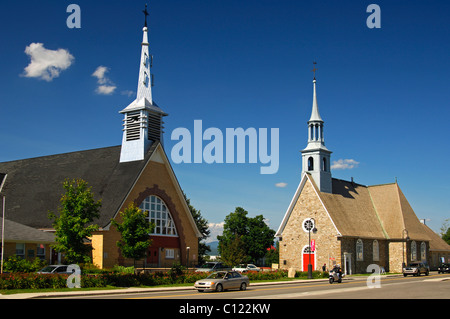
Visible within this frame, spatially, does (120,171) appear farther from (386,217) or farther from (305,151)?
(386,217)

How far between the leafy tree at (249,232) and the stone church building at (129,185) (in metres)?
34.0

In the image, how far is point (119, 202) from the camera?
150 ft

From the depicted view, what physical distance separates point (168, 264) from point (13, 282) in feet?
82.0

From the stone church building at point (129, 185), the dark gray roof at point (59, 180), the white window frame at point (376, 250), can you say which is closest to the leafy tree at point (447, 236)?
the white window frame at point (376, 250)

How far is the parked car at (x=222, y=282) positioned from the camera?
27.0 metres

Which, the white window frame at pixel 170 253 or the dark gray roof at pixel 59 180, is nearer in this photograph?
the dark gray roof at pixel 59 180

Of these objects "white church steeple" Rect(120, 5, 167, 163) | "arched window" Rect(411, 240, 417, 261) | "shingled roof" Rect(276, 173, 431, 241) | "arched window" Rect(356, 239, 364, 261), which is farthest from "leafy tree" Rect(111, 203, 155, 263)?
"arched window" Rect(411, 240, 417, 261)

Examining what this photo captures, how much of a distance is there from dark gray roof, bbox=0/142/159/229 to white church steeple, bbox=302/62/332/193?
63.5 ft

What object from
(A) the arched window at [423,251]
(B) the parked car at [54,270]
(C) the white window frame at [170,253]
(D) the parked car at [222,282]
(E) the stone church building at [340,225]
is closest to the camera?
(D) the parked car at [222,282]

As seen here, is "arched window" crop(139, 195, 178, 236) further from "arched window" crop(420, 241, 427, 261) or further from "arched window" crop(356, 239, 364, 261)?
"arched window" crop(420, 241, 427, 261)

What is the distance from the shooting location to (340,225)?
5525 centimetres

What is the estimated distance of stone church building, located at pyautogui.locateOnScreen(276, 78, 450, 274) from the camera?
55438mm

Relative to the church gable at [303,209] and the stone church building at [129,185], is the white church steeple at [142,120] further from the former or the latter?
the church gable at [303,209]
